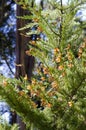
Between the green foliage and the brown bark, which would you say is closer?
the green foliage

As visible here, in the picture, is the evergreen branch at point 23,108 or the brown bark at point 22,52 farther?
the brown bark at point 22,52

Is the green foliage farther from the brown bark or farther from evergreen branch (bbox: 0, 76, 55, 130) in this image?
the brown bark

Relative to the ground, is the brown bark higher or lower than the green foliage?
lower

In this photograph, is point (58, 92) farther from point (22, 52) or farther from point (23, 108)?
point (22, 52)

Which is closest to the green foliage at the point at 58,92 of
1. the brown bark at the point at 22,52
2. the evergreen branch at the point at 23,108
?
the evergreen branch at the point at 23,108

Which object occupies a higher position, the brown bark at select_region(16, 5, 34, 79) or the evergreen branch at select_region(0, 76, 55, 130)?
the evergreen branch at select_region(0, 76, 55, 130)

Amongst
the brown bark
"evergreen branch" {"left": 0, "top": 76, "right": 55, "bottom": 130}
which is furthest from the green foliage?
the brown bark

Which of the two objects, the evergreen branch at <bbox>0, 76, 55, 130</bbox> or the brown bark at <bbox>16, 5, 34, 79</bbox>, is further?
the brown bark at <bbox>16, 5, 34, 79</bbox>

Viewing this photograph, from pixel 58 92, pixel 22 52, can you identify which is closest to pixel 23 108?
pixel 58 92

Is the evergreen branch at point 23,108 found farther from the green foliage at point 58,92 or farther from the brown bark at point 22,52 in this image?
the brown bark at point 22,52

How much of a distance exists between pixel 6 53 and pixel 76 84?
487cm

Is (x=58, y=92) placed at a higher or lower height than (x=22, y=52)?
higher

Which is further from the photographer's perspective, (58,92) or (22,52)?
(22,52)

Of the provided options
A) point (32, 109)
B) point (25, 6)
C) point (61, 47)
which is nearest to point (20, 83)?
point (32, 109)
